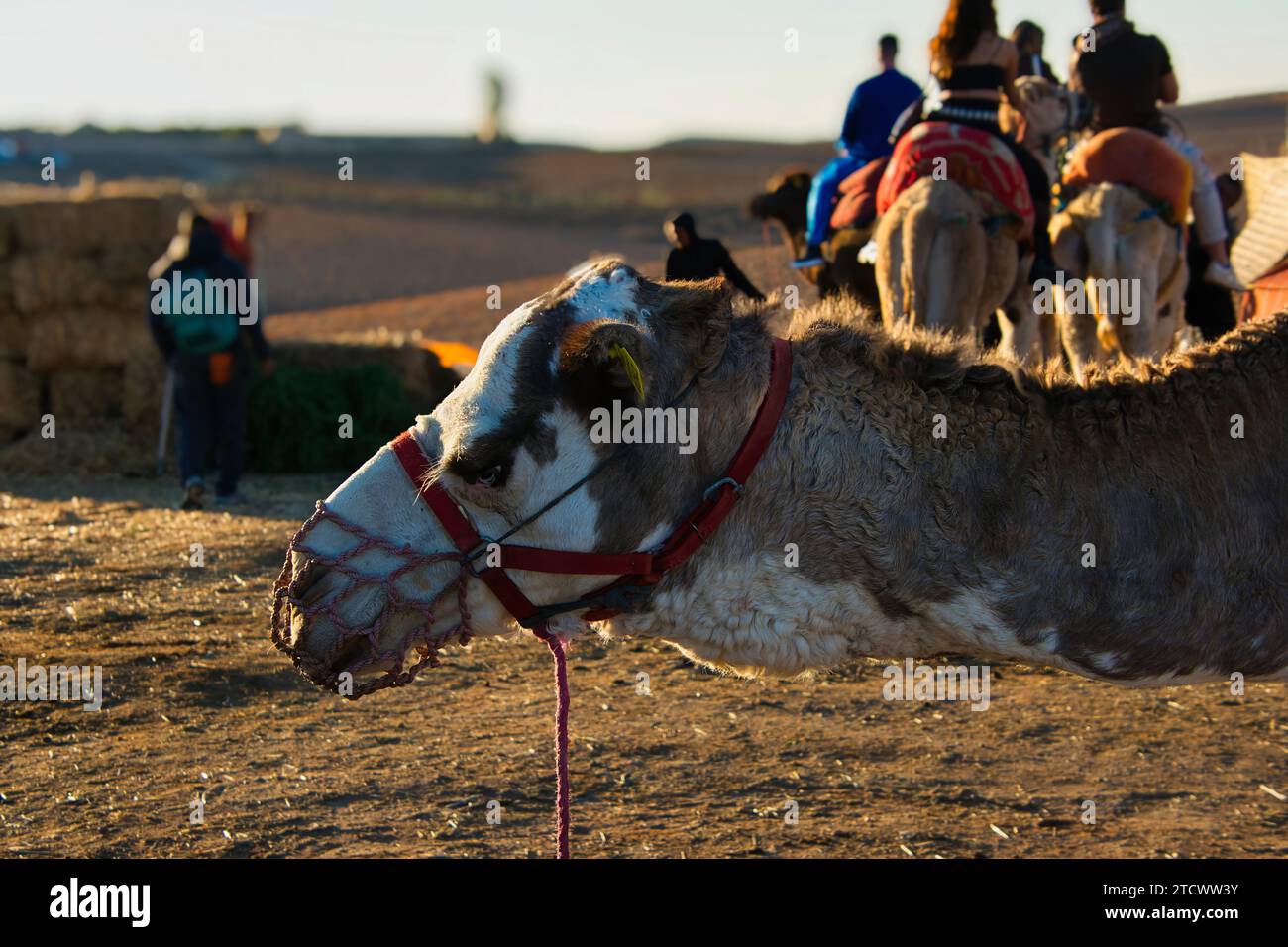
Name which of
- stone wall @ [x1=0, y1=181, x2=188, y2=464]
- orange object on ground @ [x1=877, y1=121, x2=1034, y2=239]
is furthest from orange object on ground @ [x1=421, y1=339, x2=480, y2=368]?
orange object on ground @ [x1=877, y1=121, x2=1034, y2=239]

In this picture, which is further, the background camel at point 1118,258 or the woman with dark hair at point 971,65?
the woman with dark hair at point 971,65

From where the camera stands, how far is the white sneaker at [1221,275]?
962cm

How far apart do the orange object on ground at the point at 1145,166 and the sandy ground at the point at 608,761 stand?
2926 millimetres

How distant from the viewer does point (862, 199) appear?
10.2m

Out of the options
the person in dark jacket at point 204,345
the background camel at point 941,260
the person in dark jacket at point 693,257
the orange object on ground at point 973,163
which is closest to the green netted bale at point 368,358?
the person in dark jacket at point 204,345

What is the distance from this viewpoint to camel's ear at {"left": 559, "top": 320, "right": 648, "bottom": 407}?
329 cm

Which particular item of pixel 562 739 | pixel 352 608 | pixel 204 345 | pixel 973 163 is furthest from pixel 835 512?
pixel 204 345

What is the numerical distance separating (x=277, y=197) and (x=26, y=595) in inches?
1735

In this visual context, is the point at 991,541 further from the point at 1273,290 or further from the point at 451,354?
the point at 451,354

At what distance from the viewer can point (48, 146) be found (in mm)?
70312

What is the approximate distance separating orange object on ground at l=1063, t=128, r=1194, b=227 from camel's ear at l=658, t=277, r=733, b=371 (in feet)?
19.1

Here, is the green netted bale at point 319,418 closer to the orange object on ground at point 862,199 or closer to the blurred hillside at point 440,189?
the orange object on ground at point 862,199

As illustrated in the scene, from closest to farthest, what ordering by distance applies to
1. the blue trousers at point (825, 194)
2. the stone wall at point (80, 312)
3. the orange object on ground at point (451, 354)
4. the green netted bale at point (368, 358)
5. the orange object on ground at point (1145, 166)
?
the orange object on ground at point (1145, 166) < the blue trousers at point (825, 194) < the green netted bale at point (368, 358) < the stone wall at point (80, 312) < the orange object on ground at point (451, 354)

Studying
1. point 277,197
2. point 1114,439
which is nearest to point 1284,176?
point 1114,439
